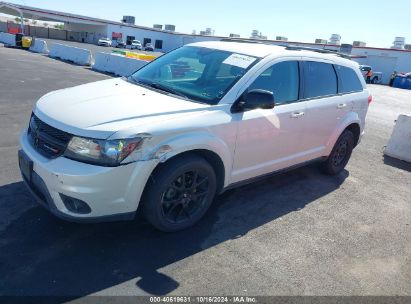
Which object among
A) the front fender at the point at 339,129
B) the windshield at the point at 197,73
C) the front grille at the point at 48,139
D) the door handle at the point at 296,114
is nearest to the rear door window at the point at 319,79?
the door handle at the point at 296,114

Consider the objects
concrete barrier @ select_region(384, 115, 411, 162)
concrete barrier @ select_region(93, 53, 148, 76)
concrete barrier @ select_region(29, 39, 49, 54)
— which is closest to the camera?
concrete barrier @ select_region(384, 115, 411, 162)

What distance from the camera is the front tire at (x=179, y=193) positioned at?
10.4ft

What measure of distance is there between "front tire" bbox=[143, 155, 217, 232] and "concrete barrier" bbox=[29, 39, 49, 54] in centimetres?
2514

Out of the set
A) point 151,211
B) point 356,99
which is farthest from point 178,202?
point 356,99

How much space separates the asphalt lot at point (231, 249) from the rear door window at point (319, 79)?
140 cm

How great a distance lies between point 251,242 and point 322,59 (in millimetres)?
2851

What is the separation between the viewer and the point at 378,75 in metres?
39.3

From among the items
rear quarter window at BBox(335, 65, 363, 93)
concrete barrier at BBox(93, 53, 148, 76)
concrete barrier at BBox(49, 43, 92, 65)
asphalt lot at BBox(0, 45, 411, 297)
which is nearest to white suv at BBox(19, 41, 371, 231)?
rear quarter window at BBox(335, 65, 363, 93)

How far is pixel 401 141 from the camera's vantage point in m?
7.12

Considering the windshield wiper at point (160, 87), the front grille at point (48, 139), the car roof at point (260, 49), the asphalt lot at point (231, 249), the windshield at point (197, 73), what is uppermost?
the car roof at point (260, 49)

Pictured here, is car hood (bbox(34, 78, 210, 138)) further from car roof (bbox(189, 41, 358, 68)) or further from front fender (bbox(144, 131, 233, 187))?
car roof (bbox(189, 41, 358, 68))

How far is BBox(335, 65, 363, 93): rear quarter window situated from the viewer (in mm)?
5207

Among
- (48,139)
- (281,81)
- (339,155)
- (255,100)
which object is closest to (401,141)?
(339,155)

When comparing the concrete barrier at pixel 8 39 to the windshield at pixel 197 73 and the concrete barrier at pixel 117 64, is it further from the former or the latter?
the windshield at pixel 197 73
